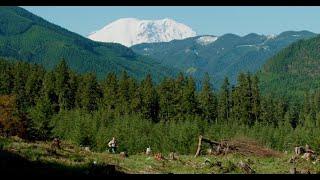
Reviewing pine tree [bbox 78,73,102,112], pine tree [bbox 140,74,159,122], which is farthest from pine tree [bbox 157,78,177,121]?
pine tree [bbox 78,73,102,112]

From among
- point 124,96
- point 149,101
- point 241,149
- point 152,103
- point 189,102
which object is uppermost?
point 124,96

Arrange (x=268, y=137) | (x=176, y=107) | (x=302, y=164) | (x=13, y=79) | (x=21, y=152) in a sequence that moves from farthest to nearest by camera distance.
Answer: (x=13, y=79) < (x=176, y=107) < (x=268, y=137) < (x=302, y=164) < (x=21, y=152)

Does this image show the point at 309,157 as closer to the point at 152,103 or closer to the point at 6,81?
the point at 152,103

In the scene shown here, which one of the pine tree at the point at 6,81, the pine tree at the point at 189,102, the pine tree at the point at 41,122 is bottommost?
the pine tree at the point at 41,122

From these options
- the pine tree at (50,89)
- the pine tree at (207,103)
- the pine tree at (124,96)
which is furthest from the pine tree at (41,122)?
the pine tree at (207,103)

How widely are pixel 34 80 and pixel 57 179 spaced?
442 feet

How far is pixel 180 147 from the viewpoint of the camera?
87.3 meters

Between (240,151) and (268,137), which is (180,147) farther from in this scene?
(240,151)

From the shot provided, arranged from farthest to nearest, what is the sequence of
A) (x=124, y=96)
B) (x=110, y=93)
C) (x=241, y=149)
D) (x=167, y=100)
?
(x=110, y=93)
(x=124, y=96)
(x=167, y=100)
(x=241, y=149)

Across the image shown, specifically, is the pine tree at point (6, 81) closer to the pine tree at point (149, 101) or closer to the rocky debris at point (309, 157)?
the pine tree at point (149, 101)

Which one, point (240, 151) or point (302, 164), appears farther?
point (240, 151)

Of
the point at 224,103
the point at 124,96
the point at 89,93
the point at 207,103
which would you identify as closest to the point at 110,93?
the point at 124,96

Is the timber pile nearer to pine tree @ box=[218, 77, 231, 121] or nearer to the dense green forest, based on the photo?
the dense green forest
